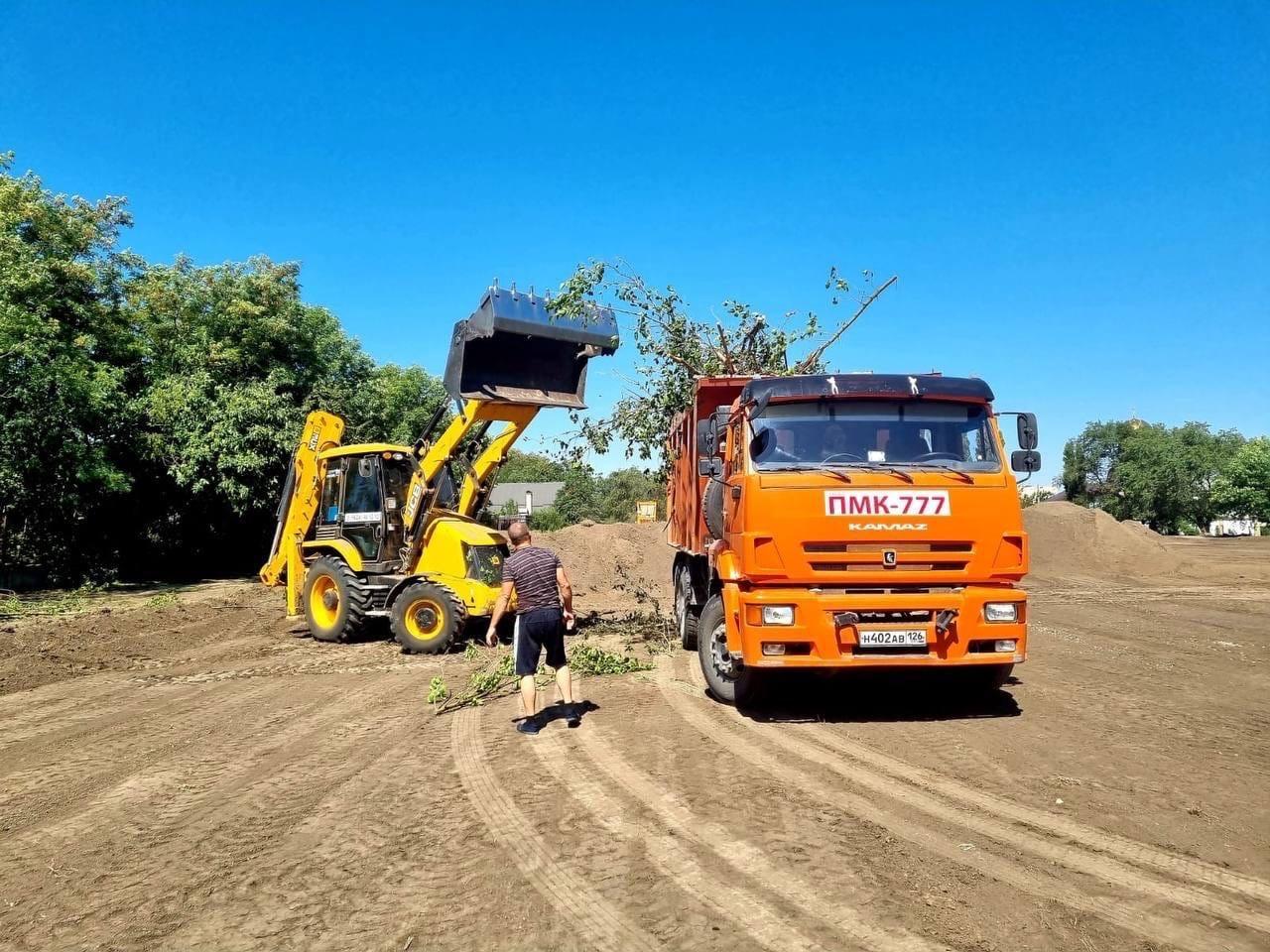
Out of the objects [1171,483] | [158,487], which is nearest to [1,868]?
[158,487]

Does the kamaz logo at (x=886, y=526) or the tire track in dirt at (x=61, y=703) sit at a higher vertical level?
the kamaz logo at (x=886, y=526)

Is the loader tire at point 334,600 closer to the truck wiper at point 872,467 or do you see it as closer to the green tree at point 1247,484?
the truck wiper at point 872,467

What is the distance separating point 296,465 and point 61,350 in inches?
371

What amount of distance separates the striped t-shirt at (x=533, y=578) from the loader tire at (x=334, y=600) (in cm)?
553

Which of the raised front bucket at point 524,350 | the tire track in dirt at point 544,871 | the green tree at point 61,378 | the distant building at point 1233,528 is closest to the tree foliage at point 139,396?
the green tree at point 61,378

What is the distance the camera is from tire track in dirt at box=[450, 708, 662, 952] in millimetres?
3502

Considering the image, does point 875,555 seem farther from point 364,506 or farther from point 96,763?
point 364,506

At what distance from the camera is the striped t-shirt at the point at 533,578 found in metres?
6.86

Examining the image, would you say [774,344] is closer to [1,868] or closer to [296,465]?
[296,465]

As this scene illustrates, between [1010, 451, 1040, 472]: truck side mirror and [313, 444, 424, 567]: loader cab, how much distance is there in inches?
302

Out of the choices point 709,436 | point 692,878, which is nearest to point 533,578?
point 709,436

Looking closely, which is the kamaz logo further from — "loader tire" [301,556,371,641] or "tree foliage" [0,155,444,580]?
"tree foliage" [0,155,444,580]

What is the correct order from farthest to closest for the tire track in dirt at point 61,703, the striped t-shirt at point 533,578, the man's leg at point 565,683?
the tire track in dirt at point 61,703, the man's leg at point 565,683, the striped t-shirt at point 533,578

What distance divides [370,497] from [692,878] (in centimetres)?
924
